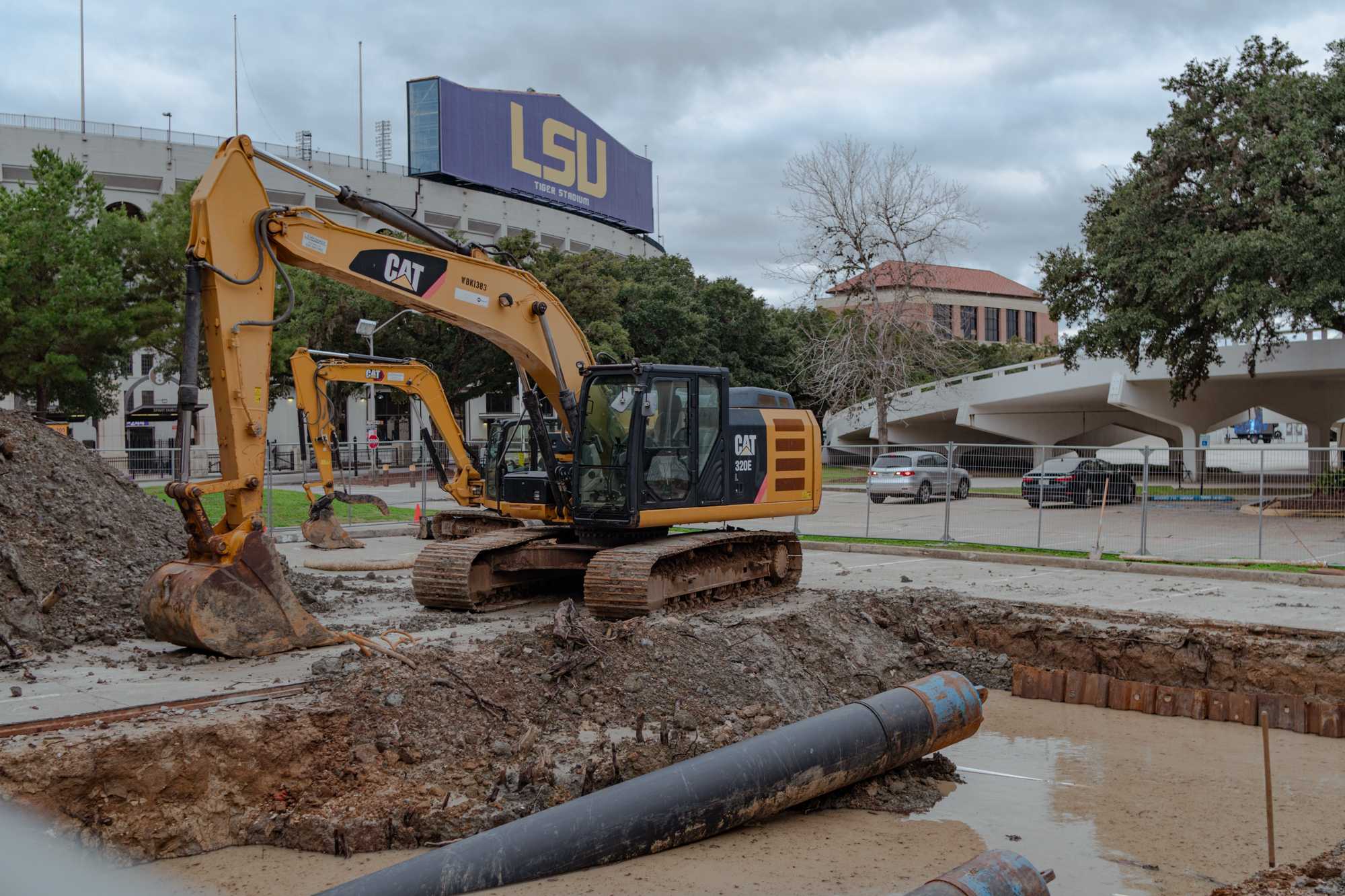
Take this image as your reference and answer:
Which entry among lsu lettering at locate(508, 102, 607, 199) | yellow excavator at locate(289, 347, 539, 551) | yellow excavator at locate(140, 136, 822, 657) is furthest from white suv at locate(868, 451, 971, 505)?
lsu lettering at locate(508, 102, 607, 199)

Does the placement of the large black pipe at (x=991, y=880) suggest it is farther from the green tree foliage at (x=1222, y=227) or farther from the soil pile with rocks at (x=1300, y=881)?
the green tree foliage at (x=1222, y=227)

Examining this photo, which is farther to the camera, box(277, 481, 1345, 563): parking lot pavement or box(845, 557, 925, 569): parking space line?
box(277, 481, 1345, 563): parking lot pavement

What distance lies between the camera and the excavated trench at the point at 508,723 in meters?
6.16

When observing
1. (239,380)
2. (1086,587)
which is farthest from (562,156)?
(239,380)

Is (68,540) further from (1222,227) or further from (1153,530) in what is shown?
(1222,227)

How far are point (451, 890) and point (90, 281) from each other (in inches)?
1263

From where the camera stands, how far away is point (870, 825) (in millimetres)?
6918

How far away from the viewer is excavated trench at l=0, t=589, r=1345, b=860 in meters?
6.16

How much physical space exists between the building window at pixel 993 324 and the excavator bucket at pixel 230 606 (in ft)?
303

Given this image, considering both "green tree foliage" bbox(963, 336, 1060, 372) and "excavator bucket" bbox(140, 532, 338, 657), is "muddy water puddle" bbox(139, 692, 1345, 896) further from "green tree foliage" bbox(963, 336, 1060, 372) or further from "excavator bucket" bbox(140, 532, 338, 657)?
"green tree foliage" bbox(963, 336, 1060, 372)

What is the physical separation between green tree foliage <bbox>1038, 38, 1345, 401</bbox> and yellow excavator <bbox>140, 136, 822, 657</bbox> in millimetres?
14563

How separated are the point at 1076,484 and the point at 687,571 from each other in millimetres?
11481

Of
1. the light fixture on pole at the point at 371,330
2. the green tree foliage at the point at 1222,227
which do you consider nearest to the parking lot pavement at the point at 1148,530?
the green tree foliage at the point at 1222,227

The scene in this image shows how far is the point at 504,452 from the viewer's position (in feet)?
48.8
